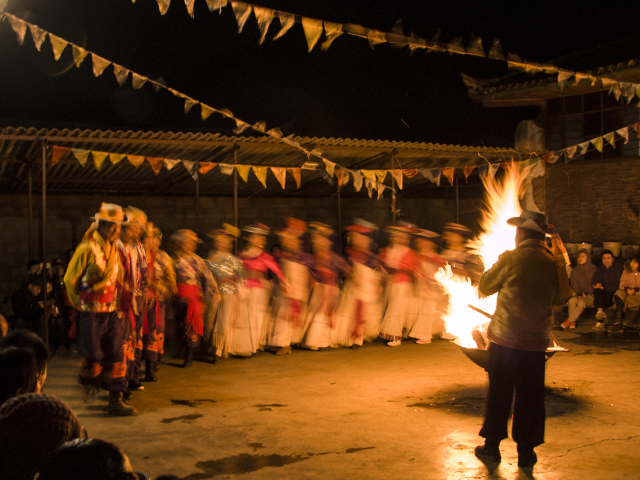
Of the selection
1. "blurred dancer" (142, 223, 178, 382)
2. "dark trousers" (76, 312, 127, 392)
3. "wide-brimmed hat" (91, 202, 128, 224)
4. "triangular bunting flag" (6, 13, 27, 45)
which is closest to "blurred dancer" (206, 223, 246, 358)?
"blurred dancer" (142, 223, 178, 382)

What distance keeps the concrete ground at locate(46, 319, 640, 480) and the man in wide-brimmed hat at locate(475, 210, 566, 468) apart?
26cm

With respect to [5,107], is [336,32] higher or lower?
lower

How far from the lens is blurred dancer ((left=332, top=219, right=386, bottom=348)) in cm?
934

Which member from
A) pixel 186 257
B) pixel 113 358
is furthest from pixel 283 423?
pixel 186 257

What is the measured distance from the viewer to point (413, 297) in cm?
973

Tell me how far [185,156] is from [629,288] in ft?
28.2

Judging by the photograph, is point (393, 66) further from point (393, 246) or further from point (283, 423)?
point (283, 423)

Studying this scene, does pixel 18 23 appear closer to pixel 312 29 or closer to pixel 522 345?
pixel 312 29

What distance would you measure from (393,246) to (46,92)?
13091 mm

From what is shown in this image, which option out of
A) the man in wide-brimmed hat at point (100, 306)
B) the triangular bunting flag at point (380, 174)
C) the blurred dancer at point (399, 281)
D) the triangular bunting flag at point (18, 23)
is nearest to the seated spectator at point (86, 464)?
the man in wide-brimmed hat at point (100, 306)

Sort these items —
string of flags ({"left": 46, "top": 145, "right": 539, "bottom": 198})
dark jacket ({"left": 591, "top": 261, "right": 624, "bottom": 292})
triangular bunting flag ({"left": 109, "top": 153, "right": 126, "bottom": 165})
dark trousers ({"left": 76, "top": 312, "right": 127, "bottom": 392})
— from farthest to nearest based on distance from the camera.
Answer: dark jacket ({"left": 591, "top": 261, "right": 624, "bottom": 292}), triangular bunting flag ({"left": 109, "top": 153, "right": 126, "bottom": 165}), string of flags ({"left": 46, "top": 145, "right": 539, "bottom": 198}), dark trousers ({"left": 76, "top": 312, "right": 127, "bottom": 392})

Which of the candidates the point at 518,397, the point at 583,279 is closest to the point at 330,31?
the point at 518,397

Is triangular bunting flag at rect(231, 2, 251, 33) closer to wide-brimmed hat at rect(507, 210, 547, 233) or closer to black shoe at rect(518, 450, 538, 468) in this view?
wide-brimmed hat at rect(507, 210, 547, 233)

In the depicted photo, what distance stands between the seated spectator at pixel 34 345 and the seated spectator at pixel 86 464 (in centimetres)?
103
